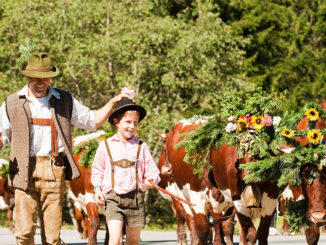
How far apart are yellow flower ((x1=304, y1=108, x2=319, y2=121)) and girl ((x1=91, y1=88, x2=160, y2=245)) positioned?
117 inches

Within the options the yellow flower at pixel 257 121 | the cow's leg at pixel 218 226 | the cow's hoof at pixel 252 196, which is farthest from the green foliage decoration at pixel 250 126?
the cow's leg at pixel 218 226

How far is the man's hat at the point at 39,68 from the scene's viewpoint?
8.05 m

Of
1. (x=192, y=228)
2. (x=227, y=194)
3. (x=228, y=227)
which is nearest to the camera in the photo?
(x=227, y=194)

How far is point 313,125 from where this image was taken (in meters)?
10.8

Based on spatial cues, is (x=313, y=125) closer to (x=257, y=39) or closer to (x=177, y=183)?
(x=177, y=183)

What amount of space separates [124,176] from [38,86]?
1.13 m

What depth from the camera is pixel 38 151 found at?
8.08 metres

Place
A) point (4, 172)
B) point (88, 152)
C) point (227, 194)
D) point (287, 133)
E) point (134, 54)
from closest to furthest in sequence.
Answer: point (287, 133) < point (227, 194) < point (88, 152) < point (4, 172) < point (134, 54)

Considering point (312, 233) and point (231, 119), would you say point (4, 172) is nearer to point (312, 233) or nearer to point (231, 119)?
point (231, 119)

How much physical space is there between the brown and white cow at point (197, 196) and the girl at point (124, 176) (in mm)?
4792

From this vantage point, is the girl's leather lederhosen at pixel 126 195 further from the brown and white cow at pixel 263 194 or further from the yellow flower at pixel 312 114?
the yellow flower at pixel 312 114

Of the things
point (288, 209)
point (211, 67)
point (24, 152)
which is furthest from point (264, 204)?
point (211, 67)

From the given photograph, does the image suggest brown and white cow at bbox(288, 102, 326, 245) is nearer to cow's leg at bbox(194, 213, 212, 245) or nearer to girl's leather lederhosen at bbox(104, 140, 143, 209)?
girl's leather lederhosen at bbox(104, 140, 143, 209)

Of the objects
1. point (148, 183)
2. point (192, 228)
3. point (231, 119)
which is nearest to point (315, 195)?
point (231, 119)
